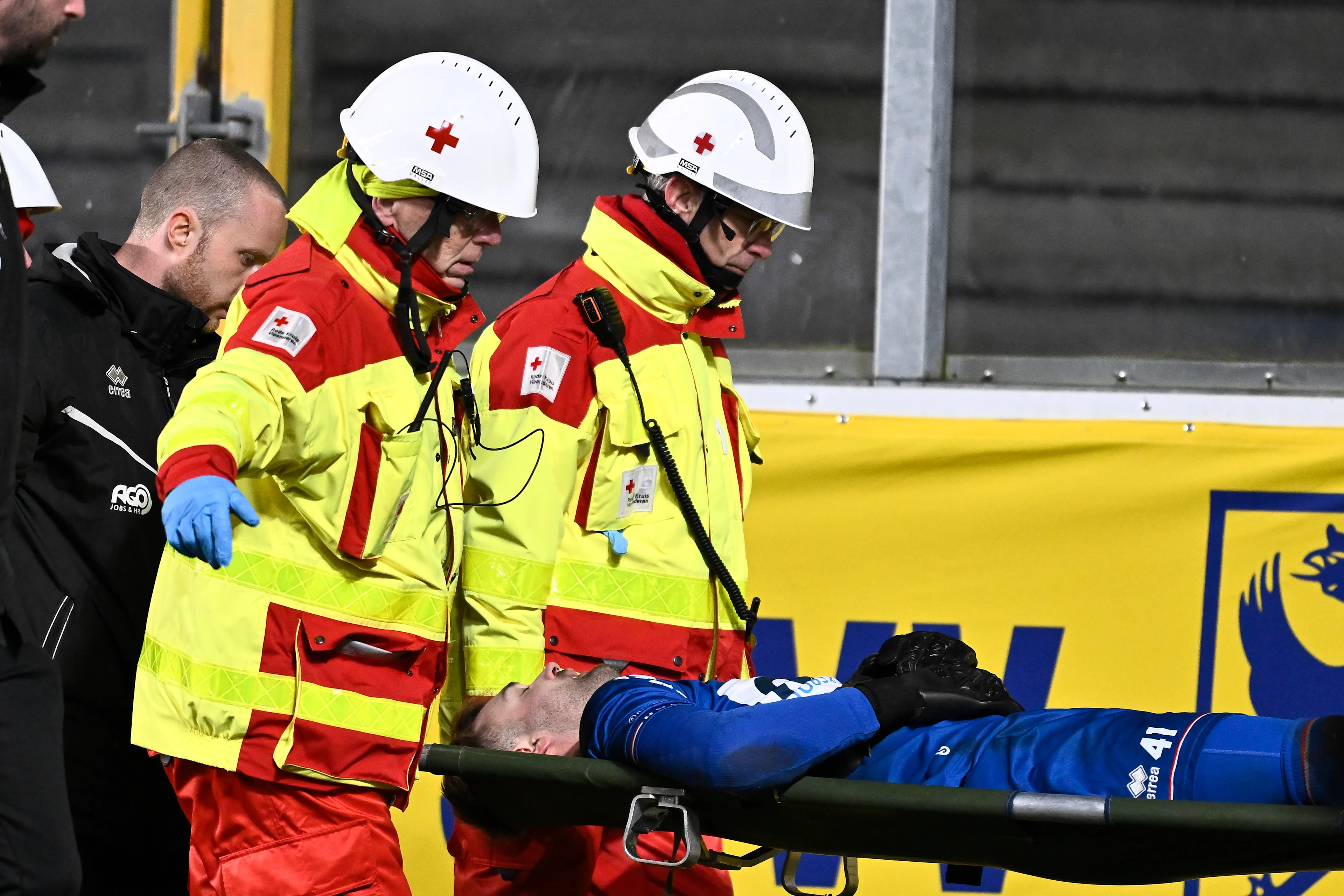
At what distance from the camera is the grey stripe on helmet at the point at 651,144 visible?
3.53m

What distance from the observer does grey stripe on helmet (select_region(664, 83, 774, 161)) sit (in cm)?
354

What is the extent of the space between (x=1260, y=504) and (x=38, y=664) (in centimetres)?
311

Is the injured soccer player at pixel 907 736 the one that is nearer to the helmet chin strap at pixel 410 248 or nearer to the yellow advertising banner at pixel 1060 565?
the helmet chin strap at pixel 410 248

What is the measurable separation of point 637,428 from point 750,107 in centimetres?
81

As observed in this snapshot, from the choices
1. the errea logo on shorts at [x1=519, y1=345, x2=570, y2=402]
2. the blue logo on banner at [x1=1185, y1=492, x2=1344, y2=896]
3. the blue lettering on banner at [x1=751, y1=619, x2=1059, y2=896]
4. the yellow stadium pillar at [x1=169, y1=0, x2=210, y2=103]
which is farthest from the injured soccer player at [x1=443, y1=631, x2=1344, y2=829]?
the yellow stadium pillar at [x1=169, y1=0, x2=210, y2=103]

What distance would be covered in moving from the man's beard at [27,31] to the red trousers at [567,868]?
1641mm

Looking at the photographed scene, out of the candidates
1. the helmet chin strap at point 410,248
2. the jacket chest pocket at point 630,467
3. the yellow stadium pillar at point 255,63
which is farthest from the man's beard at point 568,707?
the yellow stadium pillar at point 255,63

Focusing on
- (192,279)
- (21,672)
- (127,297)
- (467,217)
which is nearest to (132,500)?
(127,297)

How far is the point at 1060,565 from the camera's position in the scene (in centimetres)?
440

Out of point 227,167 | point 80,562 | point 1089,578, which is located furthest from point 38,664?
point 1089,578

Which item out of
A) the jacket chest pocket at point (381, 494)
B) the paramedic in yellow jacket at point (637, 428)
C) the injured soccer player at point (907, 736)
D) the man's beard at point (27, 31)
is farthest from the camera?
the paramedic in yellow jacket at point (637, 428)

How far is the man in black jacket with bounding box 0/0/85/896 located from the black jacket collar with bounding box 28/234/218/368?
750 millimetres

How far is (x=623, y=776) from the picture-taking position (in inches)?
107

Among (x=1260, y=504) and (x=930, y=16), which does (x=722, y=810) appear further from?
(x=930, y=16)
